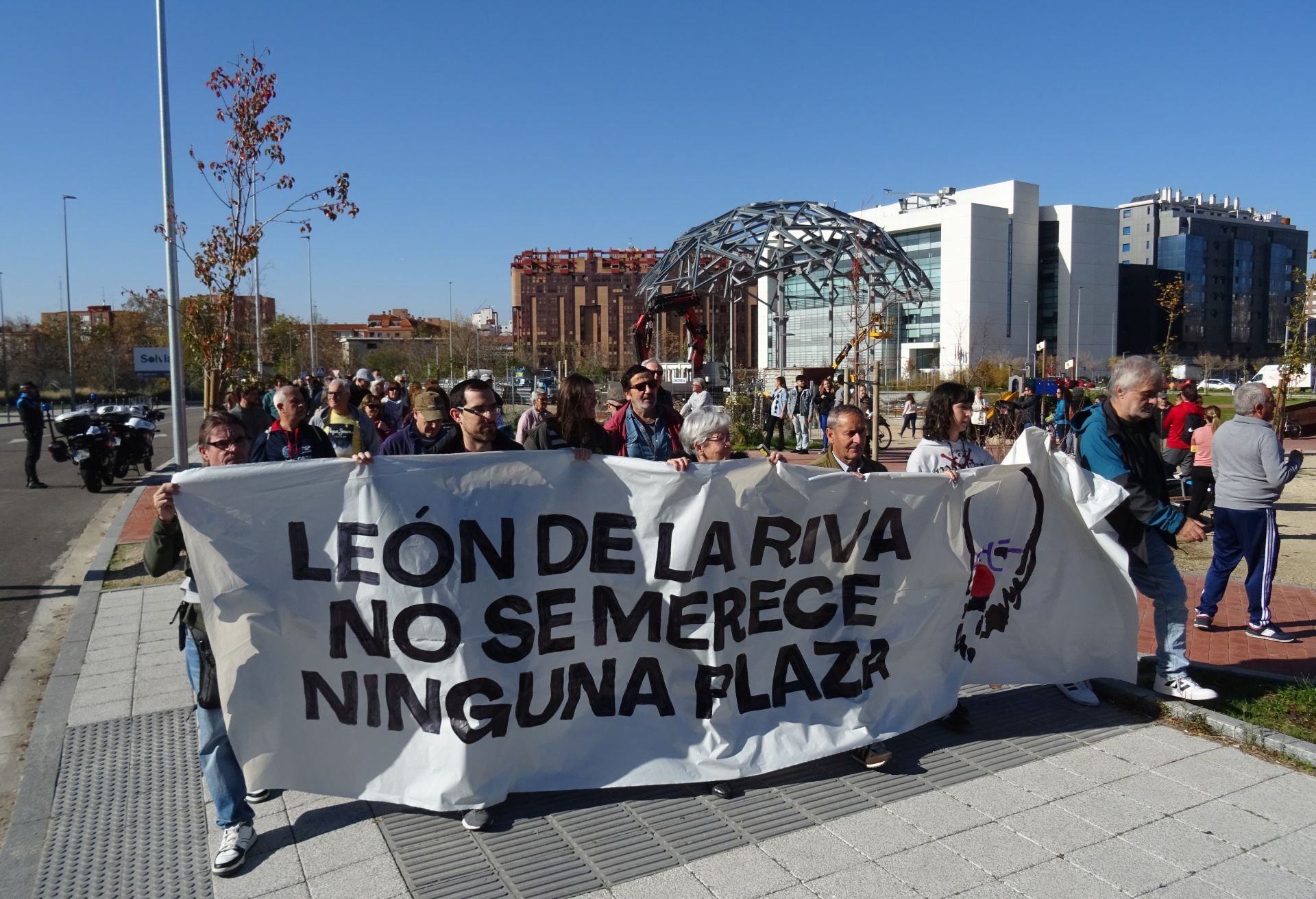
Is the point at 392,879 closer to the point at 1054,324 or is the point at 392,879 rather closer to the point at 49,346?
the point at 49,346

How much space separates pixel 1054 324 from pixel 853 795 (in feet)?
314

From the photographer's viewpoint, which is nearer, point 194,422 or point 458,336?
point 194,422

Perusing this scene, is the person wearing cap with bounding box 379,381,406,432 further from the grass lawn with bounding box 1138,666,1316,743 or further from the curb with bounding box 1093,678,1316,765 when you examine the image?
the grass lawn with bounding box 1138,666,1316,743

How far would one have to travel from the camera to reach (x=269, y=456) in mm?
5426

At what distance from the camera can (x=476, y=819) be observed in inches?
146

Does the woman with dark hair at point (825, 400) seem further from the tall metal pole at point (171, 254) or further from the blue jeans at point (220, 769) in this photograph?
the blue jeans at point (220, 769)

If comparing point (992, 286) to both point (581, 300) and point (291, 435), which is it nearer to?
point (581, 300)

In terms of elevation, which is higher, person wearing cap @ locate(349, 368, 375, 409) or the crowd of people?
person wearing cap @ locate(349, 368, 375, 409)

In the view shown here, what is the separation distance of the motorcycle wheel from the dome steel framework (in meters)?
17.2

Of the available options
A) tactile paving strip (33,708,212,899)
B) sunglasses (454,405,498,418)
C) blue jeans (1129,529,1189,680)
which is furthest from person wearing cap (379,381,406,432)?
blue jeans (1129,529,1189,680)

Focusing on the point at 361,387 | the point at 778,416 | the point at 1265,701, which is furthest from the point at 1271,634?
the point at 778,416

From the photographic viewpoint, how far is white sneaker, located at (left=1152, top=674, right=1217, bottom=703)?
4906mm

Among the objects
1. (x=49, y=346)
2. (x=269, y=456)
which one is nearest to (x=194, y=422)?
(x=49, y=346)

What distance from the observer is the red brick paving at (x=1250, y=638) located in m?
5.86
